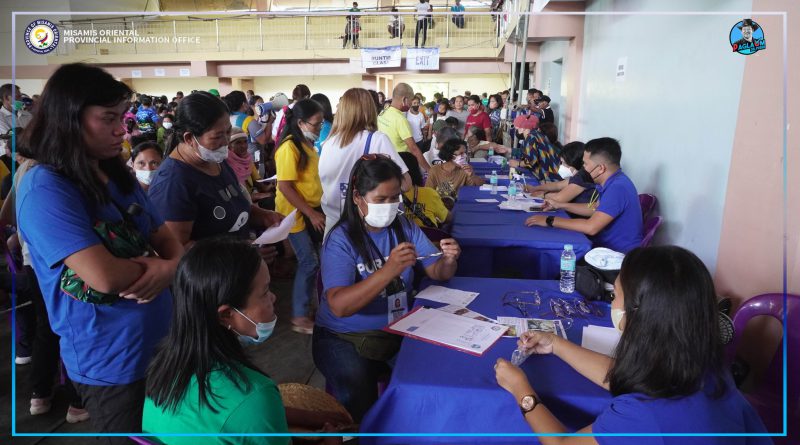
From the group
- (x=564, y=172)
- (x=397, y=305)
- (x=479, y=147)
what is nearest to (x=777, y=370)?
(x=397, y=305)

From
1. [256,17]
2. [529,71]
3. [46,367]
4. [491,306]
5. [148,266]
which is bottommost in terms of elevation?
Result: [46,367]

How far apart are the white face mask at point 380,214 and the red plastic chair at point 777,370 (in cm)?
132

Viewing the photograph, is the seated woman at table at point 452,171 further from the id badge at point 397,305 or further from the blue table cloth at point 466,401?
the blue table cloth at point 466,401

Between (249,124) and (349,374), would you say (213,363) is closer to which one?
(349,374)

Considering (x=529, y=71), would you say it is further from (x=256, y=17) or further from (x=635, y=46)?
(x=635, y=46)

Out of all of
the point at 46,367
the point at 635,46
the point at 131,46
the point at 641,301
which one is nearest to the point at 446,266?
the point at 641,301

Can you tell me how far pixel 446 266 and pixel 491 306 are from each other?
28cm

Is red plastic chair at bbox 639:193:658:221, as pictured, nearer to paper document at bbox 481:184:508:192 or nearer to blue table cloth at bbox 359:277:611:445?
paper document at bbox 481:184:508:192

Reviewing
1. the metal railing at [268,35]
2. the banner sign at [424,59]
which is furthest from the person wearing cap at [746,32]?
the metal railing at [268,35]

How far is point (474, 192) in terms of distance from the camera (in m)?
4.29

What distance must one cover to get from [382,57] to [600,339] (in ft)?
35.4

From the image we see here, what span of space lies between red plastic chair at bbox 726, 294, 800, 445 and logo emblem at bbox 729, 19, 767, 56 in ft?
3.03

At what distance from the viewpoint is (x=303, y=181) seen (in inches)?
111

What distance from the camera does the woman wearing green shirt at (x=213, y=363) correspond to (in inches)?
37.8
